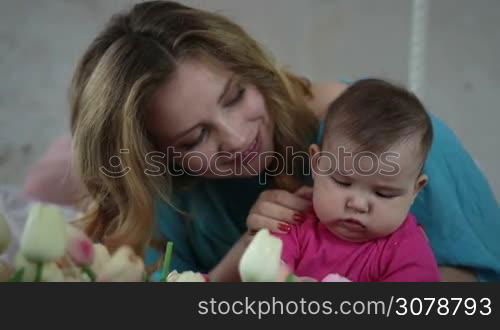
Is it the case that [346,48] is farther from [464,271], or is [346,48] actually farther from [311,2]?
[464,271]

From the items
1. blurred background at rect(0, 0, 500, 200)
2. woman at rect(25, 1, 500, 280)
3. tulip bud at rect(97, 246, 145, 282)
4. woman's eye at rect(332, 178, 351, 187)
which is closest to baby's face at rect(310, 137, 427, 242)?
woman's eye at rect(332, 178, 351, 187)

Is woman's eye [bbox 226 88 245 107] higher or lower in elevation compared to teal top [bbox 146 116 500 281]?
higher

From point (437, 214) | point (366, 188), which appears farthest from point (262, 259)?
point (437, 214)

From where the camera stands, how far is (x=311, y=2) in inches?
67.8

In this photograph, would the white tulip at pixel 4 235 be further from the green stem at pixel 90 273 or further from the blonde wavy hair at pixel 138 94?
the blonde wavy hair at pixel 138 94

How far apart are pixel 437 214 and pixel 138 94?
0.45 m

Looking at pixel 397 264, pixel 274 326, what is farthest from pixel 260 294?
pixel 397 264

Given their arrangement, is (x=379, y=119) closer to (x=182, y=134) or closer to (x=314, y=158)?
(x=314, y=158)

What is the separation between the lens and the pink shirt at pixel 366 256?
2.72ft

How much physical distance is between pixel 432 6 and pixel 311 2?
28 cm

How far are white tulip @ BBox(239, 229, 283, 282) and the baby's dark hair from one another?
1.04 ft

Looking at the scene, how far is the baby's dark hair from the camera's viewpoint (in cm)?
81

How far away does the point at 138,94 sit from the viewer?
0.99 m

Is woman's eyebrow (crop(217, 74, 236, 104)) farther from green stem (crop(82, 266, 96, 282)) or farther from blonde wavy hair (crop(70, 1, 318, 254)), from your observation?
green stem (crop(82, 266, 96, 282))
